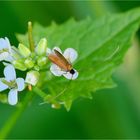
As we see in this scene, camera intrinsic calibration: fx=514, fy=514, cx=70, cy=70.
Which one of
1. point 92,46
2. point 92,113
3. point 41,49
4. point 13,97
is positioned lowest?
point 92,113

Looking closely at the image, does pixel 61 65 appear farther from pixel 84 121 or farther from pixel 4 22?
pixel 4 22

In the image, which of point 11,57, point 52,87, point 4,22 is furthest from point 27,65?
point 4,22

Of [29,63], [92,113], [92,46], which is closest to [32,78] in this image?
[29,63]

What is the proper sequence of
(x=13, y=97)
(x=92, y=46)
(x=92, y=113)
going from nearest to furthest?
(x=13, y=97) < (x=92, y=46) < (x=92, y=113)

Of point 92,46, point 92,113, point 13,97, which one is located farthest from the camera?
point 92,113

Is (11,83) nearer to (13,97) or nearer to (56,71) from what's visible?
(13,97)

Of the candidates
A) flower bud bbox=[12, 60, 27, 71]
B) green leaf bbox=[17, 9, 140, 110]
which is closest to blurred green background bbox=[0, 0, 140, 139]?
green leaf bbox=[17, 9, 140, 110]

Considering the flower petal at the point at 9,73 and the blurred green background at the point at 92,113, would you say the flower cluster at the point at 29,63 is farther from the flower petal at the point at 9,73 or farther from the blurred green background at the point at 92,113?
the blurred green background at the point at 92,113
